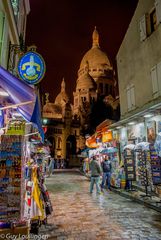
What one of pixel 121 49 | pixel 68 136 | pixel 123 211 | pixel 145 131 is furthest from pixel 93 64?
pixel 123 211

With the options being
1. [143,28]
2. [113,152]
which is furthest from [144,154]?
[143,28]

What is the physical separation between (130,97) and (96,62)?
234 ft

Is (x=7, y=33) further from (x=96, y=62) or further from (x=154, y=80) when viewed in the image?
(x=96, y=62)

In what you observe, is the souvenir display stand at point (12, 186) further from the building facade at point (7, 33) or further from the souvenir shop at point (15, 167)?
the building facade at point (7, 33)

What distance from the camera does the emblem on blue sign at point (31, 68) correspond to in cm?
Answer: 868

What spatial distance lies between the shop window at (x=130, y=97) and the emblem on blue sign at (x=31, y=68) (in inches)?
355

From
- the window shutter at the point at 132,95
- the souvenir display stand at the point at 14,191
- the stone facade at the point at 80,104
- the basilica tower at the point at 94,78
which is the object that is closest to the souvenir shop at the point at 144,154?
the window shutter at the point at 132,95

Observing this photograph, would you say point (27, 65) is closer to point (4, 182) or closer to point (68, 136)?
point (4, 182)

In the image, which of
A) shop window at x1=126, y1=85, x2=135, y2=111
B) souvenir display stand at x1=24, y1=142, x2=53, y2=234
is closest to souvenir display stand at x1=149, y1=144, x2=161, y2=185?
souvenir display stand at x1=24, y1=142, x2=53, y2=234

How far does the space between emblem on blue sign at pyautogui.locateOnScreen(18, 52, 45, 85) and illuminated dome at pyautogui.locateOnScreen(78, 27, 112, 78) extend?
74707 mm

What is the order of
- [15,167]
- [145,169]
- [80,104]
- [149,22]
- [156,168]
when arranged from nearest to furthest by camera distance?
[15,167] < [156,168] < [145,169] < [149,22] < [80,104]

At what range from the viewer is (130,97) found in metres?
16.0

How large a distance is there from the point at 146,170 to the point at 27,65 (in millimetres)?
8359

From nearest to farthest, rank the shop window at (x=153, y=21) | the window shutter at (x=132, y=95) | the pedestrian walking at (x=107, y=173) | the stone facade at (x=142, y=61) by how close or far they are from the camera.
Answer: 1. the stone facade at (x=142, y=61)
2. the shop window at (x=153, y=21)
3. the pedestrian walking at (x=107, y=173)
4. the window shutter at (x=132, y=95)
